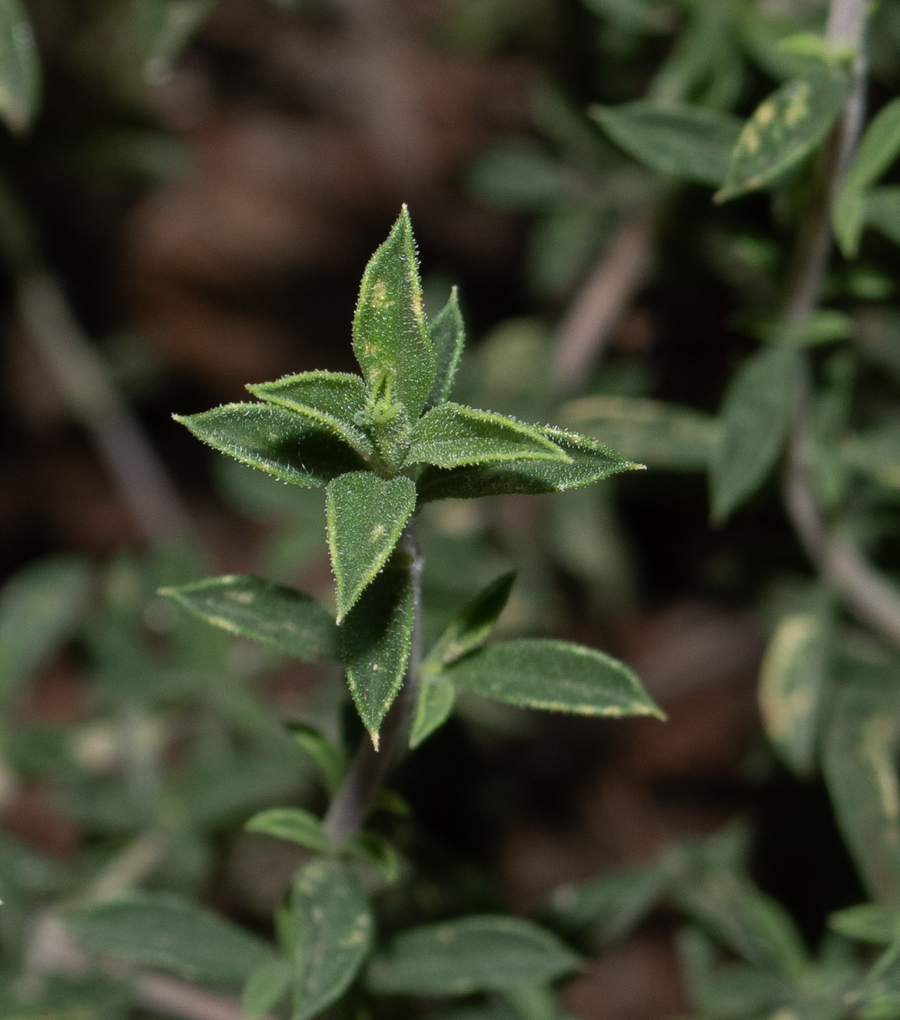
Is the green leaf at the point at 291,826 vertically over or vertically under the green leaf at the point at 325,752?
under

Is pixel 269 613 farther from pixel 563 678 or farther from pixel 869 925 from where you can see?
pixel 869 925

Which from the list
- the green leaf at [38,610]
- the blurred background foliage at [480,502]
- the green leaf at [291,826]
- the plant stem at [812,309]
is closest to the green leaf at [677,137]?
the blurred background foliage at [480,502]

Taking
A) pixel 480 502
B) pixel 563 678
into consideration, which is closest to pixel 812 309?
pixel 563 678

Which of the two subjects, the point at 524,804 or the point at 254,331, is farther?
the point at 254,331

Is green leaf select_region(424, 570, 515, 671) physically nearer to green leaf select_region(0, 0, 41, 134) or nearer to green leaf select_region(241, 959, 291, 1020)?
green leaf select_region(241, 959, 291, 1020)

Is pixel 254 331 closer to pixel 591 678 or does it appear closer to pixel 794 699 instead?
pixel 794 699

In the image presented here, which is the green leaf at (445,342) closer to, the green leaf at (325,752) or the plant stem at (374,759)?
the plant stem at (374,759)

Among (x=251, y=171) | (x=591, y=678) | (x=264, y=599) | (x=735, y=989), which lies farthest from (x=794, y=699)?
(x=251, y=171)
